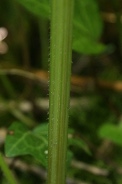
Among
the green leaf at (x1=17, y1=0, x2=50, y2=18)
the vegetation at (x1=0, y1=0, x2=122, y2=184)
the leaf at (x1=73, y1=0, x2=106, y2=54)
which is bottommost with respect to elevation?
the vegetation at (x1=0, y1=0, x2=122, y2=184)

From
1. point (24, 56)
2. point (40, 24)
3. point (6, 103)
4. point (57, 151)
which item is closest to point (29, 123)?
point (6, 103)

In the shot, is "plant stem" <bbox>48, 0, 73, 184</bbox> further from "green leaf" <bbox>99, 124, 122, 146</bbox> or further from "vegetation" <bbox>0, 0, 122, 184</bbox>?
"green leaf" <bbox>99, 124, 122, 146</bbox>

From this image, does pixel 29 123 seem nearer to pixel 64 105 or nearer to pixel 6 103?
pixel 6 103

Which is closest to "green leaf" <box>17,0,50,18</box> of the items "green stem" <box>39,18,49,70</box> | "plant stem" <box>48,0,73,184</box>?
"plant stem" <box>48,0,73,184</box>

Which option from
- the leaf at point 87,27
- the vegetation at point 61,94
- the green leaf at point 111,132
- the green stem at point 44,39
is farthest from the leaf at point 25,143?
the green stem at point 44,39

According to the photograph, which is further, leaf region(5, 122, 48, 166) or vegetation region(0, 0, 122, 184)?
leaf region(5, 122, 48, 166)

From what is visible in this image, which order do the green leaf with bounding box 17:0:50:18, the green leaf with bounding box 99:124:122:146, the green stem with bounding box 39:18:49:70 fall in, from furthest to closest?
A: 1. the green stem with bounding box 39:18:49:70
2. the green leaf with bounding box 17:0:50:18
3. the green leaf with bounding box 99:124:122:146

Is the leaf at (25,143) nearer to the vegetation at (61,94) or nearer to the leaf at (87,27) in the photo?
the vegetation at (61,94)
